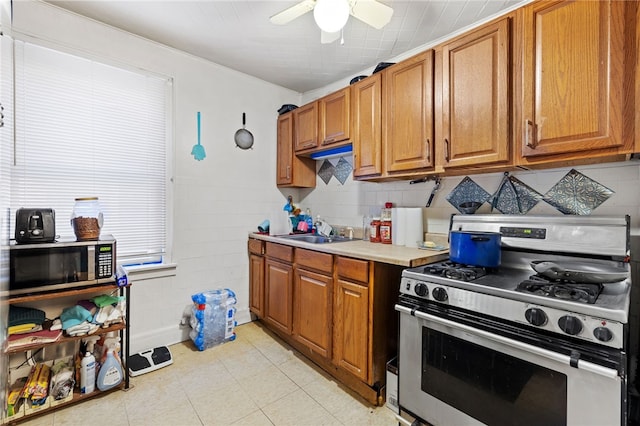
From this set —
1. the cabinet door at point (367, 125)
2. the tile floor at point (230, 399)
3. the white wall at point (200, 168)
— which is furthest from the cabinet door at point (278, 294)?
the cabinet door at point (367, 125)

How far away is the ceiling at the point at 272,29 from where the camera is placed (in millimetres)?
1843

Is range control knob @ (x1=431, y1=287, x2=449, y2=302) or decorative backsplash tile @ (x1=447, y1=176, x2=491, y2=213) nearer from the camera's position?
range control knob @ (x1=431, y1=287, x2=449, y2=302)

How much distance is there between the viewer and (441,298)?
1.32 meters

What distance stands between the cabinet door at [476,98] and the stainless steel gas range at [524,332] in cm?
44

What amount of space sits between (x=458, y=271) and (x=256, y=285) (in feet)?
6.50

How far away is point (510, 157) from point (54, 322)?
2.80m

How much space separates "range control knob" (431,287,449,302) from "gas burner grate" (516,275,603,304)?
28 cm

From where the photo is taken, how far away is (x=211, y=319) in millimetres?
2428

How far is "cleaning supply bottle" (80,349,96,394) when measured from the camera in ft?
5.72

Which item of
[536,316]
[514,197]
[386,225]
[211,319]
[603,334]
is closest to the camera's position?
[603,334]

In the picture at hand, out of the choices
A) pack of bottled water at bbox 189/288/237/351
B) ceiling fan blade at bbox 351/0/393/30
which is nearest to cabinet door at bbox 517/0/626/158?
ceiling fan blade at bbox 351/0/393/30

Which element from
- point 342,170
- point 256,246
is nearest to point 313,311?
point 256,246

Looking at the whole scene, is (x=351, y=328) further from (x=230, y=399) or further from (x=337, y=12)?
(x=337, y=12)

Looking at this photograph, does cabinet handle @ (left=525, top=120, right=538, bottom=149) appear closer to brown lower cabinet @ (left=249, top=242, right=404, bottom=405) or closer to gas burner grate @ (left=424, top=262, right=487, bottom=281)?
gas burner grate @ (left=424, top=262, right=487, bottom=281)
